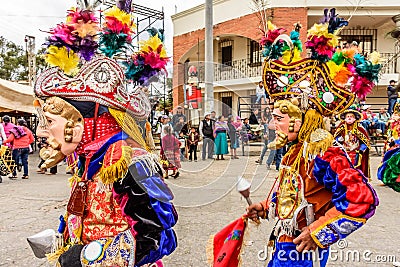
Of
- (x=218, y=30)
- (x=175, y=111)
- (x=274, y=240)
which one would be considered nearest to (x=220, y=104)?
(x=175, y=111)

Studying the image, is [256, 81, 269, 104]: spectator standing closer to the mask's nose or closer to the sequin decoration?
the sequin decoration

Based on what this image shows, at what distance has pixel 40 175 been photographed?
11180 millimetres

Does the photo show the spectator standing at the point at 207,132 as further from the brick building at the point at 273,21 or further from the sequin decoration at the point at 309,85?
the brick building at the point at 273,21

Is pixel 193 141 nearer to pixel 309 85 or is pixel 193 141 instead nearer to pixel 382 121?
pixel 309 85

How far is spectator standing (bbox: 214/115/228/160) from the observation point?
184 centimetres

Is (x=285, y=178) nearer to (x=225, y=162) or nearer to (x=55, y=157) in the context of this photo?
(x=225, y=162)

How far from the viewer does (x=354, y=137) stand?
23.8 feet

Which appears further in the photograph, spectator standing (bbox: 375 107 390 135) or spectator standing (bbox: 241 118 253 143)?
spectator standing (bbox: 375 107 390 135)

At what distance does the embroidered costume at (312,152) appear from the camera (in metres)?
2.01

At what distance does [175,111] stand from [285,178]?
93cm

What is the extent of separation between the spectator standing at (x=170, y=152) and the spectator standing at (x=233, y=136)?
26 cm

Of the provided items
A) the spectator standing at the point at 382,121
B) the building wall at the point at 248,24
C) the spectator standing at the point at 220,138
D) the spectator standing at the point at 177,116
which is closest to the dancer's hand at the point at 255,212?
the spectator standing at the point at 220,138

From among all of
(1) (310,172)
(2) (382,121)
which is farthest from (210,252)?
(2) (382,121)

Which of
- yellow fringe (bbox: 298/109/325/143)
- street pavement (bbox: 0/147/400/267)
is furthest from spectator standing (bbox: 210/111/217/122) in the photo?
yellow fringe (bbox: 298/109/325/143)
